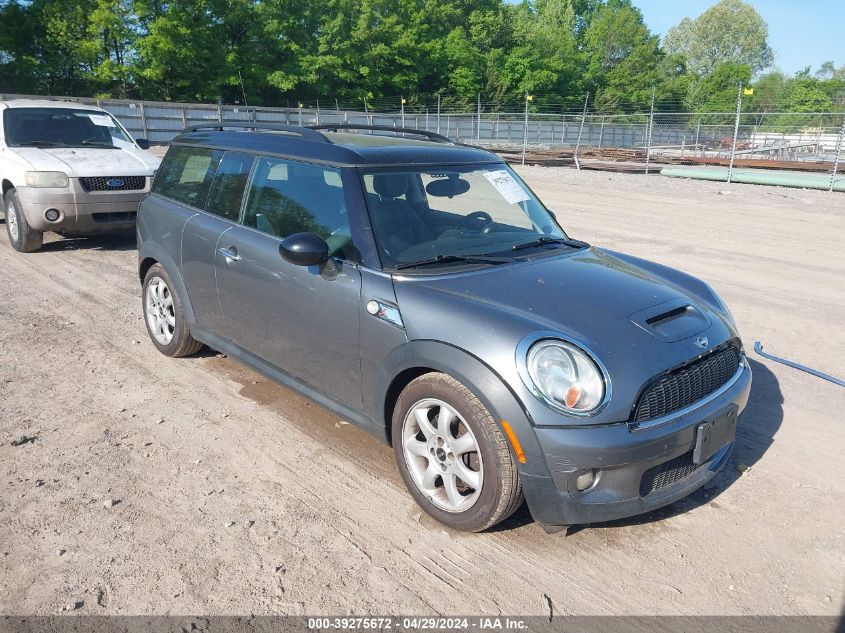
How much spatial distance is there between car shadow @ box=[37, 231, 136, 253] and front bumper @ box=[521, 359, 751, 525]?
8349 mm

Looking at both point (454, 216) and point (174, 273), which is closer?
point (454, 216)

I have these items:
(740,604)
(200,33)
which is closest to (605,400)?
Result: (740,604)

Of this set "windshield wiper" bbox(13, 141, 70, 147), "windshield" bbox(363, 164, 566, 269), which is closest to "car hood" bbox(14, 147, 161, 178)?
"windshield wiper" bbox(13, 141, 70, 147)

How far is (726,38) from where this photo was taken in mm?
98625

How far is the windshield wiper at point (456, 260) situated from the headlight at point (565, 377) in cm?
86

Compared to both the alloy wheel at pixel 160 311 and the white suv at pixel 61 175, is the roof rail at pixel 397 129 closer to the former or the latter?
the alloy wheel at pixel 160 311

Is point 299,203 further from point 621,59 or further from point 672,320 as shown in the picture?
point 621,59

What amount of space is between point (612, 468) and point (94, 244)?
9.08 meters

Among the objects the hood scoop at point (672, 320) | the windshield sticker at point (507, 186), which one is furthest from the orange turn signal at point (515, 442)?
the windshield sticker at point (507, 186)

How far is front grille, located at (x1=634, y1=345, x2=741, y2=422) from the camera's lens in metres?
2.93

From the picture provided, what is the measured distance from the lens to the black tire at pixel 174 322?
16.8 ft

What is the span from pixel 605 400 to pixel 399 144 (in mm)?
2260

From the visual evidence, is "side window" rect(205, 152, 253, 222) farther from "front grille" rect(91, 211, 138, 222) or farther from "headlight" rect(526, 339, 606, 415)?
"front grille" rect(91, 211, 138, 222)

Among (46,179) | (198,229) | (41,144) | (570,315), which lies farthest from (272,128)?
(41,144)
